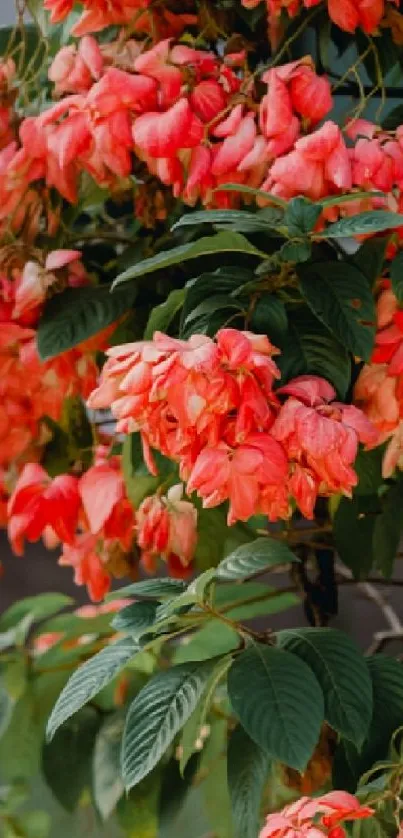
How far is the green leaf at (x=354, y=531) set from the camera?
1056 mm

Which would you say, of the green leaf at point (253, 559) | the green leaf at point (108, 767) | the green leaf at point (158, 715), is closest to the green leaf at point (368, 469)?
the green leaf at point (253, 559)

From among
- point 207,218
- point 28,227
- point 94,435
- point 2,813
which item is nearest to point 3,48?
point 28,227

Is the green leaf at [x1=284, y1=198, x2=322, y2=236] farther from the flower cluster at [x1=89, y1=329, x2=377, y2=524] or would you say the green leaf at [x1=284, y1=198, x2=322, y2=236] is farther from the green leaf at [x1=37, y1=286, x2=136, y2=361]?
the green leaf at [x1=37, y1=286, x2=136, y2=361]

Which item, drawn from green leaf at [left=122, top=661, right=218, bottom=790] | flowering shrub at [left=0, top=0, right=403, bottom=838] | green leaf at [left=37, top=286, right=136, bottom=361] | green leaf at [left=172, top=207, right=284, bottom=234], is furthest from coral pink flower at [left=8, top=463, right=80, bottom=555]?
green leaf at [left=172, top=207, right=284, bottom=234]

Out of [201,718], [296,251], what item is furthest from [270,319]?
[201,718]

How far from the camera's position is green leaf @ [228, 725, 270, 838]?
0.89 metres

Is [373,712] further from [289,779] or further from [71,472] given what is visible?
[71,472]

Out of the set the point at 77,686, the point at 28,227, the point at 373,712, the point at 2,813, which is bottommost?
the point at 2,813

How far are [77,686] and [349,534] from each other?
0.33 metres

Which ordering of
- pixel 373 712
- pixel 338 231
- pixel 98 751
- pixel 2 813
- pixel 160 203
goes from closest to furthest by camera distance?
pixel 338 231
pixel 373 712
pixel 160 203
pixel 98 751
pixel 2 813

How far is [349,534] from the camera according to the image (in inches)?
42.0

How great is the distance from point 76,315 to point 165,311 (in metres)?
0.16

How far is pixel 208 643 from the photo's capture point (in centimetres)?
125

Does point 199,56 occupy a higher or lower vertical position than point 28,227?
higher
